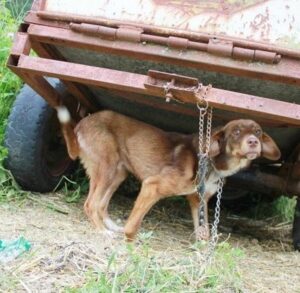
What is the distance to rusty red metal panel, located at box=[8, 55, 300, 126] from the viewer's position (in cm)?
409

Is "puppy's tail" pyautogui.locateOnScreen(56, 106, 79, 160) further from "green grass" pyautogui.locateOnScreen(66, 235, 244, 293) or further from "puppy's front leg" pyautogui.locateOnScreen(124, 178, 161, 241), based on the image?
"green grass" pyautogui.locateOnScreen(66, 235, 244, 293)

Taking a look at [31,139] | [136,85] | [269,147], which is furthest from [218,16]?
[31,139]

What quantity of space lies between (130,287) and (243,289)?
2.48 ft

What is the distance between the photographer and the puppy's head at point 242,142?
4.84 meters

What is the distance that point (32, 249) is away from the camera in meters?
3.95

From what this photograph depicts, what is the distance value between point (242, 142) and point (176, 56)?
3.18 feet

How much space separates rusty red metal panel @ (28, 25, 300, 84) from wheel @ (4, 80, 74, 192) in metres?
1.07

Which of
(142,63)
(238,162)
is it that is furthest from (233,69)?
(238,162)

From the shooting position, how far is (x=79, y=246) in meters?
3.82

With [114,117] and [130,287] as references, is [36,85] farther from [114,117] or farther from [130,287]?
[130,287]

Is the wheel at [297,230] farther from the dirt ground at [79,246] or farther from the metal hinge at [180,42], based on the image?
the metal hinge at [180,42]

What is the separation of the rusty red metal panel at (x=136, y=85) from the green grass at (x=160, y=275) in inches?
35.6

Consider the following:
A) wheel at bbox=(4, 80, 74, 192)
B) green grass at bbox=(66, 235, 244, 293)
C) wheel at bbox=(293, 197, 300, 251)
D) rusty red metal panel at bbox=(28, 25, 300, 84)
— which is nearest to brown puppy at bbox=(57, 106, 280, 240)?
wheel at bbox=(4, 80, 74, 192)

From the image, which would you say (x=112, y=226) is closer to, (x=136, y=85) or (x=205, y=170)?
(x=205, y=170)
